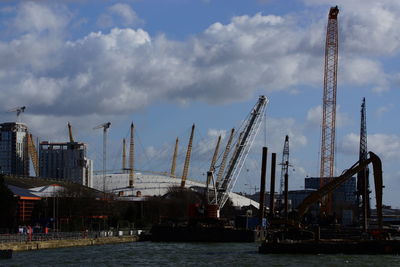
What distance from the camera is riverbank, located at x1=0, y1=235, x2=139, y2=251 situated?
83.9 m

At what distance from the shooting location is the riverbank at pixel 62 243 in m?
83.9

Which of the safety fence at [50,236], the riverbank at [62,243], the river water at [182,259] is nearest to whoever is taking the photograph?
the river water at [182,259]

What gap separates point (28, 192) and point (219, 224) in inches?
1921

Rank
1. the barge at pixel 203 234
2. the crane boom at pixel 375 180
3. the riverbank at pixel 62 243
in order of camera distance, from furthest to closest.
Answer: the barge at pixel 203 234 → the crane boom at pixel 375 180 → the riverbank at pixel 62 243

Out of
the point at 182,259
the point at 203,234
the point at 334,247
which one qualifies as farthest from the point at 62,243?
the point at 203,234

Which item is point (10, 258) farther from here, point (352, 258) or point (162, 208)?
point (162, 208)

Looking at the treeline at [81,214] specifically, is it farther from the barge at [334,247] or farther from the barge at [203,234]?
the barge at [334,247]

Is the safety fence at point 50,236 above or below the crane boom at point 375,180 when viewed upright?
below

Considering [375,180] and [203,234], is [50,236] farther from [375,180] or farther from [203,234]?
[375,180]

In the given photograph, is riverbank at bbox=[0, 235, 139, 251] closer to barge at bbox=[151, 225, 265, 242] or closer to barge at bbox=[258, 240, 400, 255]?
barge at bbox=[151, 225, 265, 242]

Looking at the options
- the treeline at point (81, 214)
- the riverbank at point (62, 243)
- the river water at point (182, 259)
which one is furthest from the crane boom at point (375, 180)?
the treeline at point (81, 214)

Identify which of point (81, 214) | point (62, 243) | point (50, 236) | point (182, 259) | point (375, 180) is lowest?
point (182, 259)

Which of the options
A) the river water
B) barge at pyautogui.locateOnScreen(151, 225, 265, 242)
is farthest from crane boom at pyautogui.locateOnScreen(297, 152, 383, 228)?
barge at pyautogui.locateOnScreen(151, 225, 265, 242)

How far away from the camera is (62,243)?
96.4m
